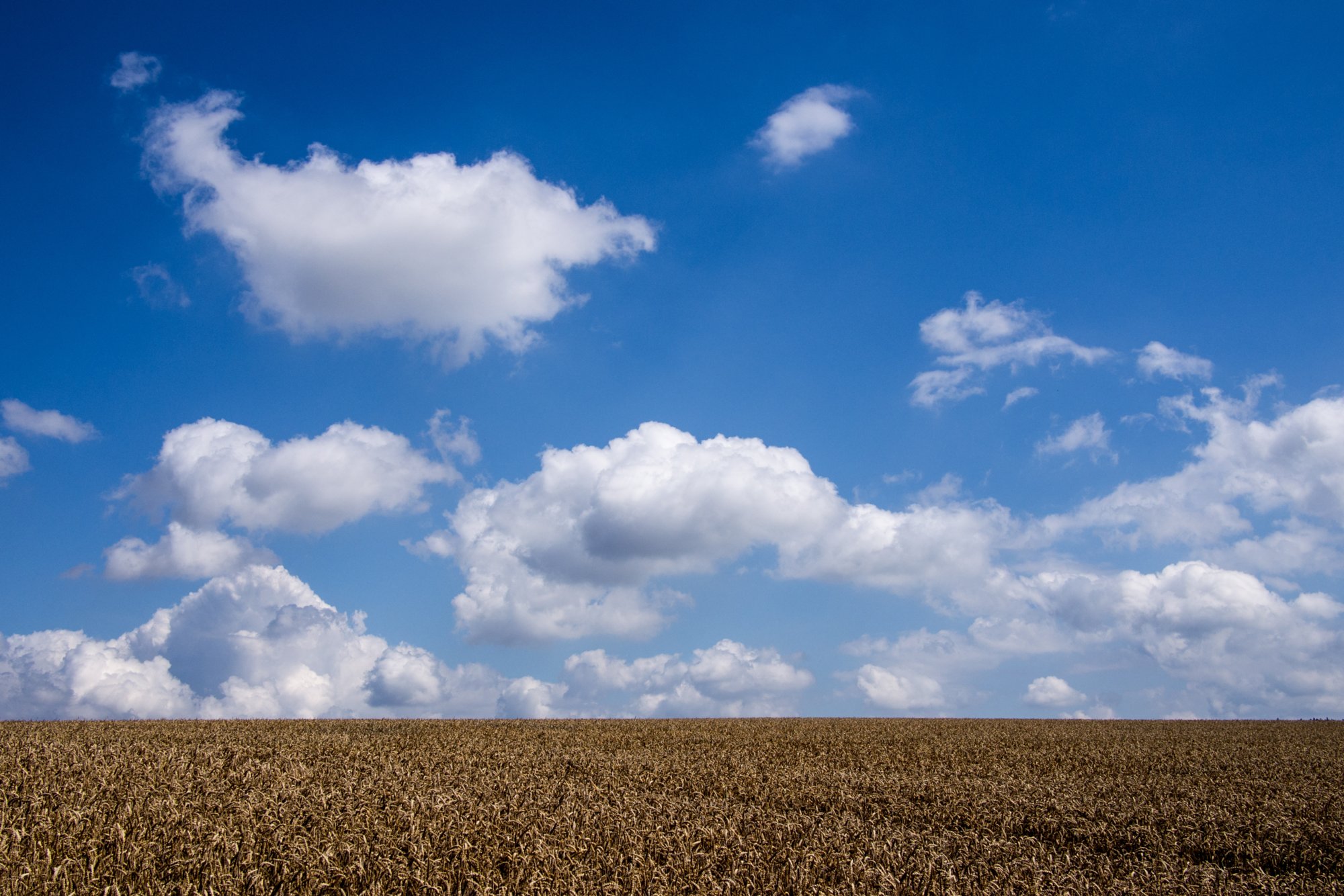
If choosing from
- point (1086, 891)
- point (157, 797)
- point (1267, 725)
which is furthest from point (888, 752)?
point (1267, 725)

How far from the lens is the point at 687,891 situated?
692 cm

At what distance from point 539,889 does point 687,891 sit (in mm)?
1247

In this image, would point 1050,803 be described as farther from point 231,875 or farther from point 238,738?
point 238,738

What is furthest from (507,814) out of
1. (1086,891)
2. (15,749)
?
(15,749)

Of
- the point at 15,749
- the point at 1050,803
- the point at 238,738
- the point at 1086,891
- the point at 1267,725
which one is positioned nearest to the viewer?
the point at 1086,891

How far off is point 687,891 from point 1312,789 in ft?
51.4

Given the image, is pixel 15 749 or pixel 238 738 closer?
pixel 15 749

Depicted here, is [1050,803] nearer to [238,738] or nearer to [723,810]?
[723,810]

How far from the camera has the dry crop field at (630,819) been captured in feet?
23.4

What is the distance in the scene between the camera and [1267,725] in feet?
143

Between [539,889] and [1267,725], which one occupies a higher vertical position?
[539,889]

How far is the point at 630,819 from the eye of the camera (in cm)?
919

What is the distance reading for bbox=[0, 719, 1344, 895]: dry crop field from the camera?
23.4ft

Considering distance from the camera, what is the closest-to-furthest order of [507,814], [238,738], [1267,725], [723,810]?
[507,814] < [723,810] < [238,738] < [1267,725]
